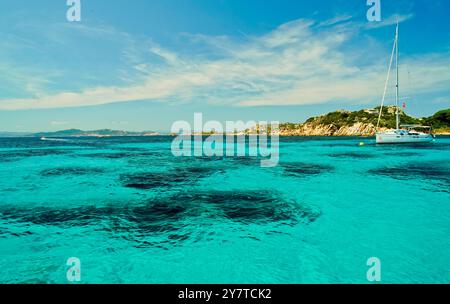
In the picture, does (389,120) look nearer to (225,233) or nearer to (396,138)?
(396,138)

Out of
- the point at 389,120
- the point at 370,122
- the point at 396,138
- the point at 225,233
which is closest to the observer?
the point at 225,233

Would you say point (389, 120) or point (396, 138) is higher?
point (389, 120)

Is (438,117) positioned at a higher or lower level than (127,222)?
higher

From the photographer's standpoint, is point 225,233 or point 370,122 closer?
point 225,233

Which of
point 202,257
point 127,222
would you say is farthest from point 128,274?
point 127,222

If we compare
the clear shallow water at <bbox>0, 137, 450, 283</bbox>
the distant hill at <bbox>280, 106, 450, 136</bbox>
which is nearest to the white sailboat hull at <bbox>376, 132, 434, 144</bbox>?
the clear shallow water at <bbox>0, 137, 450, 283</bbox>

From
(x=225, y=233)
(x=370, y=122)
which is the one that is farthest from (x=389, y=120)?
(x=225, y=233)

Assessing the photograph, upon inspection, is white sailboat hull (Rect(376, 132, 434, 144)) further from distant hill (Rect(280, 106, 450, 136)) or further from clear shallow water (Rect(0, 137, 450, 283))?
distant hill (Rect(280, 106, 450, 136))

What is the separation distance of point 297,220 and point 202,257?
6350 mm

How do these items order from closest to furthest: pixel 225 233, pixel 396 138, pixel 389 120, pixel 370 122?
pixel 225 233 → pixel 396 138 → pixel 389 120 → pixel 370 122

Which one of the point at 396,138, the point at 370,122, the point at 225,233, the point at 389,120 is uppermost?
the point at 389,120

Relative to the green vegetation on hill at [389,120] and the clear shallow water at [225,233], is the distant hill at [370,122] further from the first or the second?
the clear shallow water at [225,233]
